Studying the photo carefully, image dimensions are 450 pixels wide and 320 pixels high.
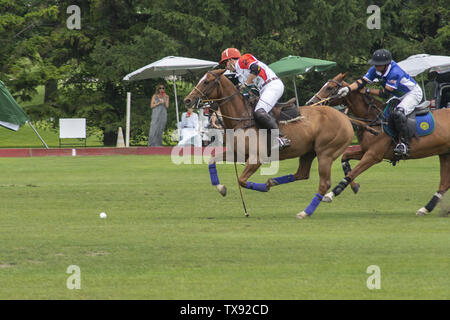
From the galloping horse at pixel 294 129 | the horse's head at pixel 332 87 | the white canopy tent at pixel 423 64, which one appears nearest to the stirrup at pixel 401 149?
the galloping horse at pixel 294 129

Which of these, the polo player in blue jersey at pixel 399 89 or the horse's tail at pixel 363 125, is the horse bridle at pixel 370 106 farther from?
the polo player in blue jersey at pixel 399 89

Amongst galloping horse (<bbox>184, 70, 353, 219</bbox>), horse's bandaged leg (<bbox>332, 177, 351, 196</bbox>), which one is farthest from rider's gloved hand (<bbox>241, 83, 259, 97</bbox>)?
horse's bandaged leg (<bbox>332, 177, 351, 196</bbox>)

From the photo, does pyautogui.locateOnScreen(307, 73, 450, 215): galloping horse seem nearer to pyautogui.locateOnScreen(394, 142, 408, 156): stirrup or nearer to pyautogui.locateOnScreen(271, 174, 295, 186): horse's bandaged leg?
pyautogui.locateOnScreen(394, 142, 408, 156): stirrup

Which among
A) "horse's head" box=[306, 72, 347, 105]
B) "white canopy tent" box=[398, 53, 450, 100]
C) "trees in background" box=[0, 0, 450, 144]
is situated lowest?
"horse's head" box=[306, 72, 347, 105]

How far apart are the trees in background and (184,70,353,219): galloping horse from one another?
2086cm

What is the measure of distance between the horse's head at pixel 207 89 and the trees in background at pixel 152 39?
828 inches

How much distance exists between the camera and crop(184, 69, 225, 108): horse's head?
462 inches

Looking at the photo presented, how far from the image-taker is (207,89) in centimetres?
1181

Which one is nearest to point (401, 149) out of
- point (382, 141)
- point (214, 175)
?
point (382, 141)

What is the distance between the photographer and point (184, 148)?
26.3 metres

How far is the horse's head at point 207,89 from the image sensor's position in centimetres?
1173

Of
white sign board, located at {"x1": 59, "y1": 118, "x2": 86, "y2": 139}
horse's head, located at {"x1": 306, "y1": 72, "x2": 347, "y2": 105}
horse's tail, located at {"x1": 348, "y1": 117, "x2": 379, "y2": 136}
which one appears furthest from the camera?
white sign board, located at {"x1": 59, "y1": 118, "x2": 86, "y2": 139}

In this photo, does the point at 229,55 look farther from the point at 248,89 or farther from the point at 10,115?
the point at 10,115

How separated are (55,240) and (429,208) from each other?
491 cm
